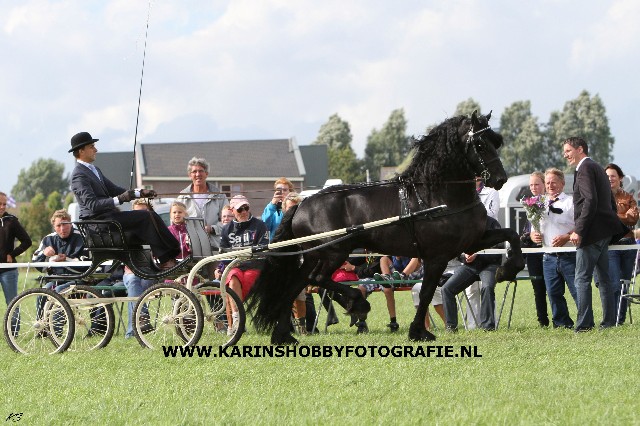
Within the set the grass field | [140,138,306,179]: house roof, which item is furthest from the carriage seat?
[140,138,306,179]: house roof

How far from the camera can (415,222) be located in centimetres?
903

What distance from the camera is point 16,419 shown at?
5816mm

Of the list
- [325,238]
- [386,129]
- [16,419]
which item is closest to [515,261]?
[325,238]

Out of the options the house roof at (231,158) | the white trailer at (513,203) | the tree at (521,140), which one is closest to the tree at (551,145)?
the tree at (521,140)

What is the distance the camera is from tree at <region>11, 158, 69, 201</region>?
120m

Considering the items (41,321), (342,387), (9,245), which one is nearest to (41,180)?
(9,245)

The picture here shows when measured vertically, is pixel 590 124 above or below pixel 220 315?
above

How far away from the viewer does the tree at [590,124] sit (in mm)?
75500

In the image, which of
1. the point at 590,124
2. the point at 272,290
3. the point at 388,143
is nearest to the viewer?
the point at 272,290

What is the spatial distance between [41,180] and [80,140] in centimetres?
11507

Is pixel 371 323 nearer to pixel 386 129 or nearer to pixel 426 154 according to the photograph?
pixel 426 154

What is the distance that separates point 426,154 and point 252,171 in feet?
174

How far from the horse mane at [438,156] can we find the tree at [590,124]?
68.4 metres

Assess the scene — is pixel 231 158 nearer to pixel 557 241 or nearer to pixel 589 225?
pixel 557 241
